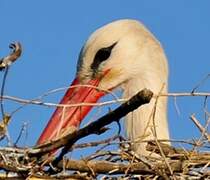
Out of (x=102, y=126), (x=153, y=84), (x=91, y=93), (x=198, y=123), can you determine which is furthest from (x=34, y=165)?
(x=153, y=84)

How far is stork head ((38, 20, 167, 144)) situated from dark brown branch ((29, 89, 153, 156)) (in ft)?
8.45

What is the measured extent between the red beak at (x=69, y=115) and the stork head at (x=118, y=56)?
448 mm

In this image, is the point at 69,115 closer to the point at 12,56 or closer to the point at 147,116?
the point at 147,116

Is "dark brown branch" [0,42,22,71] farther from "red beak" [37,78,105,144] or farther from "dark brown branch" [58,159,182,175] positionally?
"red beak" [37,78,105,144]

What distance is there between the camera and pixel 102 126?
403 centimetres

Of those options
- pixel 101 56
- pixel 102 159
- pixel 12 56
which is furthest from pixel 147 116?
pixel 12 56

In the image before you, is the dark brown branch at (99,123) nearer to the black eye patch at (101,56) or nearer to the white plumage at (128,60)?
the white plumage at (128,60)

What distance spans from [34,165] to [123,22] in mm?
2956

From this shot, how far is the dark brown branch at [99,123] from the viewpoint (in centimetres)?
391

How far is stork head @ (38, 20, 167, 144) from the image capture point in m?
6.87

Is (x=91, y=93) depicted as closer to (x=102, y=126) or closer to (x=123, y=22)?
(x=123, y=22)

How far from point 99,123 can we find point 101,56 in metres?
3.00

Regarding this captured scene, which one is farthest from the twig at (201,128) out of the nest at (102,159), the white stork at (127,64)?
the white stork at (127,64)

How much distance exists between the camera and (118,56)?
713cm
